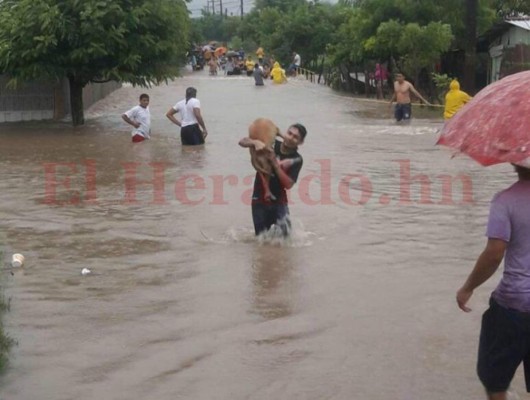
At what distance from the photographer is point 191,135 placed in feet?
56.7

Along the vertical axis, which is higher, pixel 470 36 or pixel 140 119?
pixel 470 36

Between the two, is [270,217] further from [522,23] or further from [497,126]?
[522,23]

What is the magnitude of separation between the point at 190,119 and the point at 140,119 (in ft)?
3.64

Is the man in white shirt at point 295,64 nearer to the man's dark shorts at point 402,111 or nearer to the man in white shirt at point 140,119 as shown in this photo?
the man's dark shorts at point 402,111

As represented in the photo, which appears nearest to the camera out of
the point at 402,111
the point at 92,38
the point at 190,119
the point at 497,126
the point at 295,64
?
the point at 497,126

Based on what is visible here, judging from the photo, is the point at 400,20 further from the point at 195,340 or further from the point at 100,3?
the point at 195,340

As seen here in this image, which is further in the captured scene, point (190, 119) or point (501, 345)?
point (190, 119)

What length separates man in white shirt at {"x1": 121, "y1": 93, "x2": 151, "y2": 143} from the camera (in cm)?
1730

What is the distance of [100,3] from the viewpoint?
18797 millimetres

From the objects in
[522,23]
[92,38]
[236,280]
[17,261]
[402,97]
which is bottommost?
[236,280]

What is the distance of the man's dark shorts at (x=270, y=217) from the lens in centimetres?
870

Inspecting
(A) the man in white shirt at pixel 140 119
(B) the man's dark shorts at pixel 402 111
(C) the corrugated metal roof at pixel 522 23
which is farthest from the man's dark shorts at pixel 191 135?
(C) the corrugated metal roof at pixel 522 23

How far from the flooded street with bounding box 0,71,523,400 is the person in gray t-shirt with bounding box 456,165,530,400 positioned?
86cm

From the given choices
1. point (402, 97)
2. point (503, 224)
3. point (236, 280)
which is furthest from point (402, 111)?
point (503, 224)
